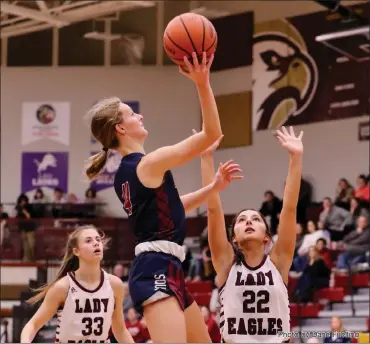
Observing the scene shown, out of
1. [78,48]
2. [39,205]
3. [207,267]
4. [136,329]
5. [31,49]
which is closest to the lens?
[136,329]

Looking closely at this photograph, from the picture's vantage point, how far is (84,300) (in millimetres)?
6512

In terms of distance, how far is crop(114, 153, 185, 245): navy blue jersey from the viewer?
4641 mm

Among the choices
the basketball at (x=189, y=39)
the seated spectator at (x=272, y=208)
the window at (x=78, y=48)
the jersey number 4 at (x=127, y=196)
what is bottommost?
the jersey number 4 at (x=127, y=196)

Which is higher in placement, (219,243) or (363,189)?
(363,189)

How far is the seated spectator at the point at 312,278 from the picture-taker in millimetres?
15195

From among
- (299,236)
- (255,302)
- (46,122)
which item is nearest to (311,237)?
(299,236)

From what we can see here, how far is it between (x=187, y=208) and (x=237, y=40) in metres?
16.1

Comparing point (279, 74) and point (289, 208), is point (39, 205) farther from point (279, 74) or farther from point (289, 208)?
point (289, 208)

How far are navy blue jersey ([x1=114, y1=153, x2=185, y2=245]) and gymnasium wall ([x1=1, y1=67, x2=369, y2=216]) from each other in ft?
54.0

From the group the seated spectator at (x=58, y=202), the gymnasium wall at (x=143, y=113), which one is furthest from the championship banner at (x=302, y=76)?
the seated spectator at (x=58, y=202)

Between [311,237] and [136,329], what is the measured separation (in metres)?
4.09

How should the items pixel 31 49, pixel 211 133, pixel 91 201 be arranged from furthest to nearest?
pixel 31 49 → pixel 91 201 → pixel 211 133

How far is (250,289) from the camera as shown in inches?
201

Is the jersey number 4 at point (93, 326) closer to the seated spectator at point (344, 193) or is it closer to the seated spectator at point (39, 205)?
the seated spectator at point (344, 193)
